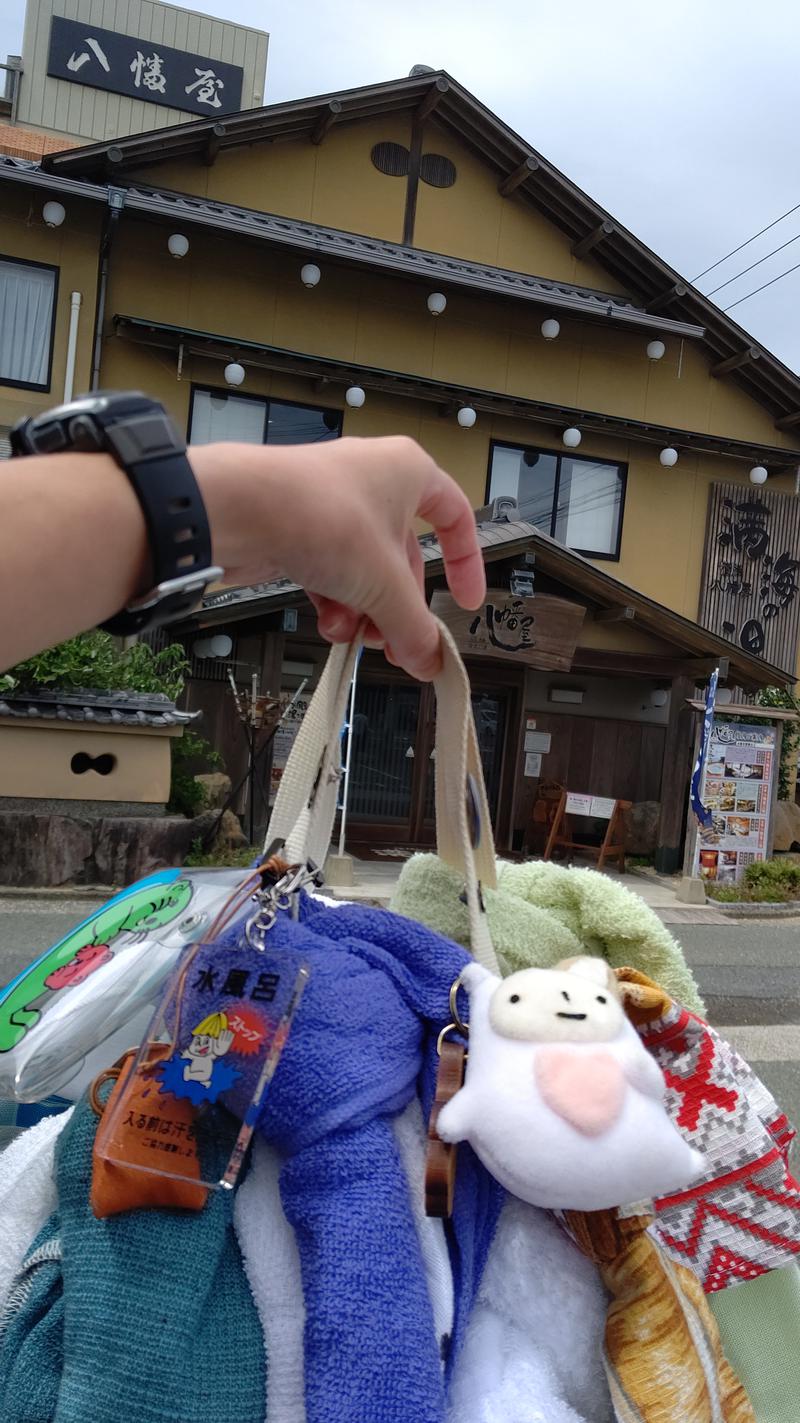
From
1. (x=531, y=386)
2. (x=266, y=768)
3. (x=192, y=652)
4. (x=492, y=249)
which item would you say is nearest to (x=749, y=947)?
(x=266, y=768)

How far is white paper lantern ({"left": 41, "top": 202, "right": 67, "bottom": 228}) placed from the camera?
472 inches

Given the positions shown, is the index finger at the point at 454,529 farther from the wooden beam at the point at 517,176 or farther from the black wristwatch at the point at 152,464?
the wooden beam at the point at 517,176

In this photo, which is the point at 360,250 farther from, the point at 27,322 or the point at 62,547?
the point at 62,547

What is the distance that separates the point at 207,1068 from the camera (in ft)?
3.47

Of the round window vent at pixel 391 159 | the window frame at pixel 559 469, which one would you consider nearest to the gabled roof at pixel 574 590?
the window frame at pixel 559 469

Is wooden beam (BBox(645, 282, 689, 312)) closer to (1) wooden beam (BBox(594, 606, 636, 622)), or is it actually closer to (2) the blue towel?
(1) wooden beam (BBox(594, 606, 636, 622))

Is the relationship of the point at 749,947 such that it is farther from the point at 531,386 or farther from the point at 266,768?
the point at 531,386

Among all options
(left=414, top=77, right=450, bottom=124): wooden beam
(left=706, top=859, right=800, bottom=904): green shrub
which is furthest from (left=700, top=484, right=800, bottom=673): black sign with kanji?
(left=414, top=77, right=450, bottom=124): wooden beam

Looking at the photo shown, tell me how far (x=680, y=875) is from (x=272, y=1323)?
43.3 ft

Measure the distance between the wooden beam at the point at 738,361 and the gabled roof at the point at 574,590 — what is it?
4.62 m

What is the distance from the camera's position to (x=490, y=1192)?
113cm

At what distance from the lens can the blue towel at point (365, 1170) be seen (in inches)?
36.5

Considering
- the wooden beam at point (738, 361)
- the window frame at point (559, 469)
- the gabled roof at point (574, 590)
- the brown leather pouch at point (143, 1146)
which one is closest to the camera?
the brown leather pouch at point (143, 1146)

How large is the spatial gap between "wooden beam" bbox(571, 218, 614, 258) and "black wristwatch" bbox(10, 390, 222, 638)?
1528 centimetres
